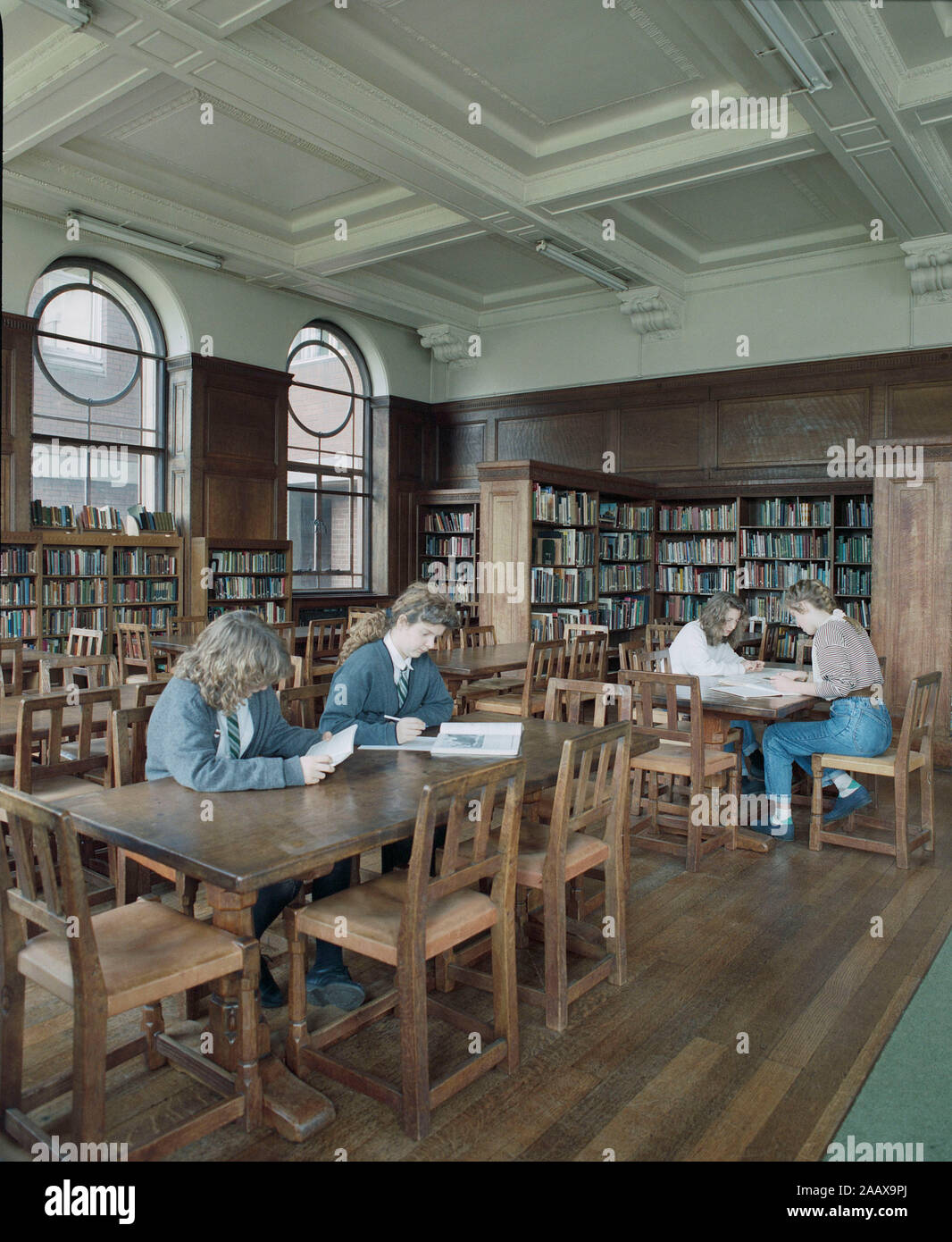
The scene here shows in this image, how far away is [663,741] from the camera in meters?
4.72

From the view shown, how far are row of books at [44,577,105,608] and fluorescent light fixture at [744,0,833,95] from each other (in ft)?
19.6

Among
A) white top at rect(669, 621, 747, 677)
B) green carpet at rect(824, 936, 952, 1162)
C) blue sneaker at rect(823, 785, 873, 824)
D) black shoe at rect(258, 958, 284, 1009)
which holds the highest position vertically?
white top at rect(669, 621, 747, 677)

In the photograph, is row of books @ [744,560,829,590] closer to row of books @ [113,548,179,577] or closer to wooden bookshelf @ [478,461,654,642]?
wooden bookshelf @ [478,461,654,642]

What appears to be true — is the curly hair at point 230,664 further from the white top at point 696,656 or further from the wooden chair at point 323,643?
the wooden chair at point 323,643

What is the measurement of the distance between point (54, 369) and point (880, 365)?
6.94 metres

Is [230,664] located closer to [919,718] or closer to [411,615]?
[411,615]

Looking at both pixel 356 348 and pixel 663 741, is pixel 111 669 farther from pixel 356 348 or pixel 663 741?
pixel 356 348

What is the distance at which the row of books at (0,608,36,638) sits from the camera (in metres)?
6.73

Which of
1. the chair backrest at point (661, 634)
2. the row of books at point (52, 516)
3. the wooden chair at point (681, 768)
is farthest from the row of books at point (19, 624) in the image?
the wooden chair at point (681, 768)

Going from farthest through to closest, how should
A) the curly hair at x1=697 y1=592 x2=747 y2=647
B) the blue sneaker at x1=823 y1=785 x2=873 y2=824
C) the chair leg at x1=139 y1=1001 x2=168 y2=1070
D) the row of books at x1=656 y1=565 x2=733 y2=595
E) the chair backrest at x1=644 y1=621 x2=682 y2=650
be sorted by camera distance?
1. the row of books at x1=656 y1=565 x2=733 y2=595
2. the chair backrest at x1=644 y1=621 x2=682 y2=650
3. the curly hair at x1=697 y1=592 x2=747 y2=647
4. the blue sneaker at x1=823 y1=785 x2=873 y2=824
5. the chair leg at x1=139 y1=1001 x2=168 y2=1070

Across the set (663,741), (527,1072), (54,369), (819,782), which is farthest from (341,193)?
(527,1072)

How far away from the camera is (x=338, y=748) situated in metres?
2.71

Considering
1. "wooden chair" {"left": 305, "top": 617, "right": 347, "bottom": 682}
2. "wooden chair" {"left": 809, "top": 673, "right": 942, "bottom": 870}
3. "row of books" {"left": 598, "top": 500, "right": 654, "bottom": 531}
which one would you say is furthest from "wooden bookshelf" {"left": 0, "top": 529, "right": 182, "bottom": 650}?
"wooden chair" {"left": 809, "top": 673, "right": 942, "bottom": 870}

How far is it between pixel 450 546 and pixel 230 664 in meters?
7.69
